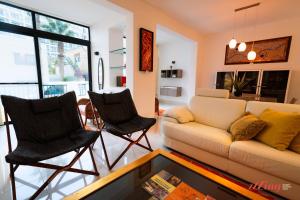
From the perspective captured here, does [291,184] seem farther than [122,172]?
Yes

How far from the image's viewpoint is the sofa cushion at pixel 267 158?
123cm

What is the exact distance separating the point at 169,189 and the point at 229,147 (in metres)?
0.95

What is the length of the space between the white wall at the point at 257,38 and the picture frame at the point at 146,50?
2.85 m

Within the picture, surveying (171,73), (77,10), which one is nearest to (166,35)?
(171,73)

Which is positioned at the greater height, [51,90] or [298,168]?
[51,90]

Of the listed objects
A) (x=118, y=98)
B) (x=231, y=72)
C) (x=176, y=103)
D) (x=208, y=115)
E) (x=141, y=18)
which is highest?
(x=141, y=18)

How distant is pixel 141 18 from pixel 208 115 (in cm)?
237

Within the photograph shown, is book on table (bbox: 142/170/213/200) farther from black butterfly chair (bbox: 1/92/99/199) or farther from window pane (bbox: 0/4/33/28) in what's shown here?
window pane (bbox: 0/4/33/28)

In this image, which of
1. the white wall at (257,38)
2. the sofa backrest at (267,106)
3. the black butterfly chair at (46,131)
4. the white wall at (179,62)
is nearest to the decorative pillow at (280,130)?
the sofa backrest at (267,106)

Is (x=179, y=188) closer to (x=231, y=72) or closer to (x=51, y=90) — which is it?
(x=51, y=90)

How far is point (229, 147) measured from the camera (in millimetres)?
1566

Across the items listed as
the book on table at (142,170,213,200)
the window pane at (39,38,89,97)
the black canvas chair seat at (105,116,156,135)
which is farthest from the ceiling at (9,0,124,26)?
the book on table at (142,170,213,200)

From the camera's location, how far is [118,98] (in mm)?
2271

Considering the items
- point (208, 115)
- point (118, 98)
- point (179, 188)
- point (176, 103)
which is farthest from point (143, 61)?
point (176, 103)
